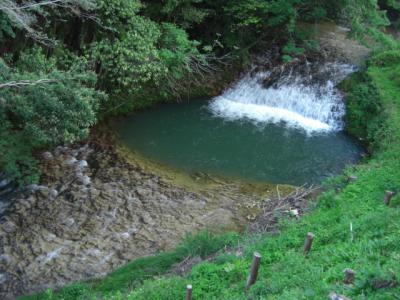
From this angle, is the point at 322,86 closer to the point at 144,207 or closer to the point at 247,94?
the point at 247,94

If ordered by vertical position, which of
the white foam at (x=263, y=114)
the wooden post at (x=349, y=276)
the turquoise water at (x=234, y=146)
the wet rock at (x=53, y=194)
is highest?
the wooden post at (x=349, y=276)

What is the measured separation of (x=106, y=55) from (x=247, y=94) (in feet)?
24.3

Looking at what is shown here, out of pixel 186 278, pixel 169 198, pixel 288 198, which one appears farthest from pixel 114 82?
pixel 186 278

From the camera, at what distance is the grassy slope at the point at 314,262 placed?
19.7 feet

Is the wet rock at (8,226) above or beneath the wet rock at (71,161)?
beneath

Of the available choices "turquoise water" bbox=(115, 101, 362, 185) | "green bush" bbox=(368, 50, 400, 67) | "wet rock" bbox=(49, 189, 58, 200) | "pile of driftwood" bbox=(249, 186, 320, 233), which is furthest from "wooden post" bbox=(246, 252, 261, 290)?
"green bush" bbox=(368, 50, 400, 67)

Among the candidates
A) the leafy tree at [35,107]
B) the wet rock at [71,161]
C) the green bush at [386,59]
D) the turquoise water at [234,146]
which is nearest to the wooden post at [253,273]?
the leafy tree at [35,107]

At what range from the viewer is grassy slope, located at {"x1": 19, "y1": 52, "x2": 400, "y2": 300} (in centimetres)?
601

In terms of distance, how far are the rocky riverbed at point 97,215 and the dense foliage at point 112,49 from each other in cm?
96

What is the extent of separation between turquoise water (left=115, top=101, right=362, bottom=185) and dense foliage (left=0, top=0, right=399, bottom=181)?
3.81 feet

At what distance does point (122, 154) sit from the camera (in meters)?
14.4

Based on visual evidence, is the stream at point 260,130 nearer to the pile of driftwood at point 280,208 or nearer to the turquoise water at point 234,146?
the turquoise water at point 234,146

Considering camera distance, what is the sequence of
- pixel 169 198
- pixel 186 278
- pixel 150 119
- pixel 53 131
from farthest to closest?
pixel 150 119
pixel 169 198
pixel 53 131
pixel 186 278

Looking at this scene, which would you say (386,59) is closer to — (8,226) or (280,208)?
(280,208)
